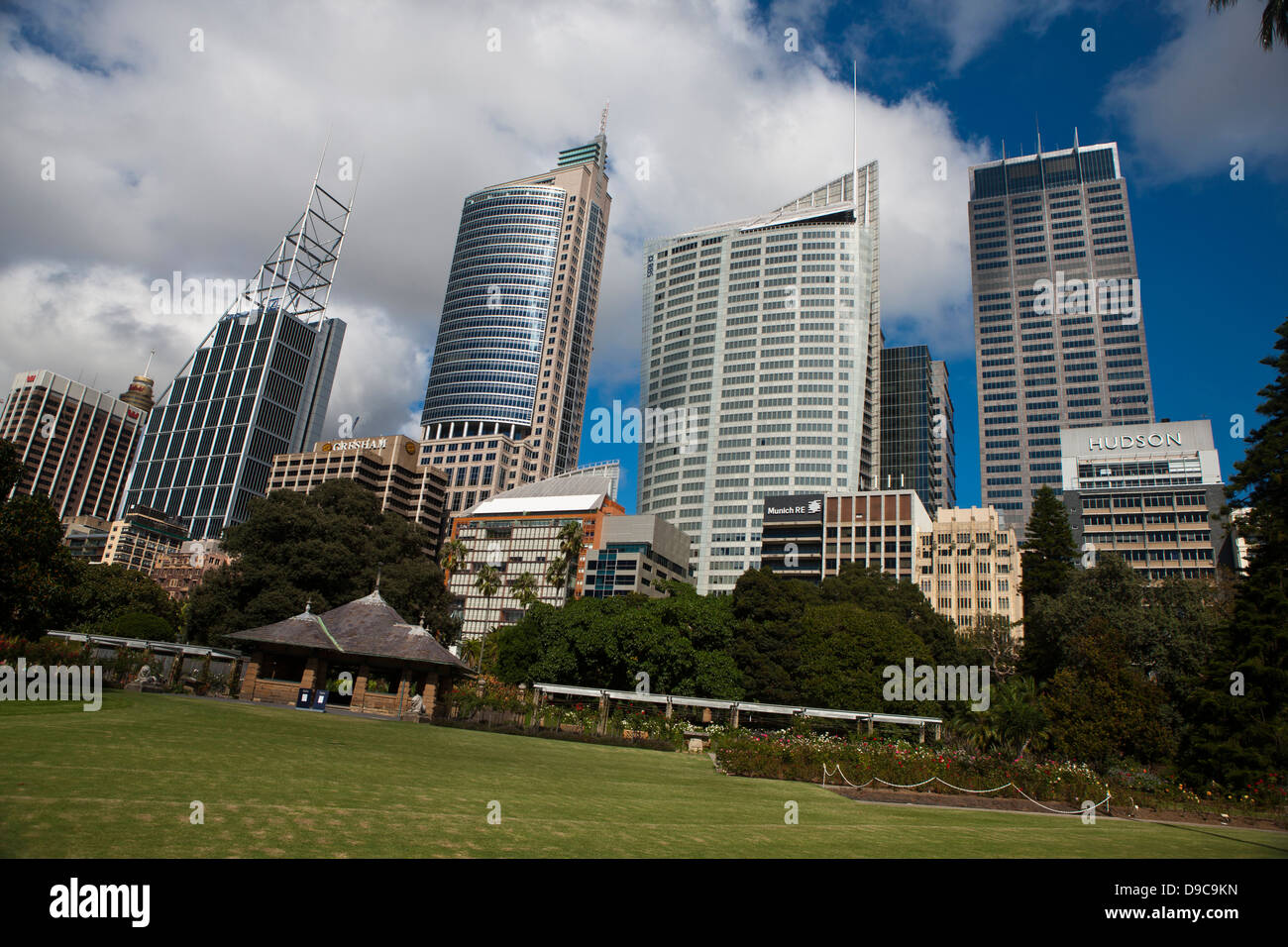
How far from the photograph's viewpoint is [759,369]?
17088 centimetres

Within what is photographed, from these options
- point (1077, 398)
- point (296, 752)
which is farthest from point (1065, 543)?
point (1077, 398)

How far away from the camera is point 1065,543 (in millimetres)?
82938

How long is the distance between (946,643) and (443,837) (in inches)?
2773

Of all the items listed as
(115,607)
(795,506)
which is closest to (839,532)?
(795,506)

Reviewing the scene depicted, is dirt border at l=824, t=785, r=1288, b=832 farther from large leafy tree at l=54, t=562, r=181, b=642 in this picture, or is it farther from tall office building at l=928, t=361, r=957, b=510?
tall office building at l=928, t=361, r=957, b=510

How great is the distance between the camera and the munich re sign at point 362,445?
186 m

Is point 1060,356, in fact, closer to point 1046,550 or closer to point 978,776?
point 1046,550

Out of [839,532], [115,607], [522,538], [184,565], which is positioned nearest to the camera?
[115,607]

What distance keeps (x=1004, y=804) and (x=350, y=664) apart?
31635 mm

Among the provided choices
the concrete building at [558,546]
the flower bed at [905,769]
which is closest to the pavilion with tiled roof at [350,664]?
the flower bed at [905,769]

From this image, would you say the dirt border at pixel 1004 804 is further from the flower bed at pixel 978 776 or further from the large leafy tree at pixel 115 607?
the large leafy tree at pixel 115 607

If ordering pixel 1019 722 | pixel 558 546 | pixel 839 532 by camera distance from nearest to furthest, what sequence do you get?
pixel 1019 722, pixel 839 532, pixel 558 546

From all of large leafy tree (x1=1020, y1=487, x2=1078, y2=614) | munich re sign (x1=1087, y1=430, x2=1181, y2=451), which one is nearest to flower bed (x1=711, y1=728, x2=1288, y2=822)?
large leafy tree (x1=1020, y1=487, x2=1078, y2=614)
